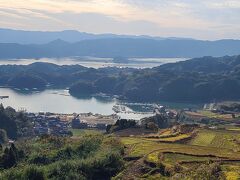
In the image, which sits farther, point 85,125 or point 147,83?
point 147,83

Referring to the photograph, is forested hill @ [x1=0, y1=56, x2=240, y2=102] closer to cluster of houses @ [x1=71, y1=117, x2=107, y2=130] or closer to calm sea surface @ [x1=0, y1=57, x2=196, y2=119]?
calm sea surface @ [x1=0, y1=57, x2=196, y2=119]

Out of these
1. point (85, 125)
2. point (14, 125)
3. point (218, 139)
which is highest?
point (218, 139)

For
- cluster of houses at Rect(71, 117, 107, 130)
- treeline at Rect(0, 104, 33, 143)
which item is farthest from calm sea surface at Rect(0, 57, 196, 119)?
treeline at Rect(0, 104, 33, 143)

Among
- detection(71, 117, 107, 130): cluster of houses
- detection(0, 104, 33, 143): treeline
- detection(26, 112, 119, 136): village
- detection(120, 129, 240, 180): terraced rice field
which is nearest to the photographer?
detection(120, 129, 240, 180): terraced rice field

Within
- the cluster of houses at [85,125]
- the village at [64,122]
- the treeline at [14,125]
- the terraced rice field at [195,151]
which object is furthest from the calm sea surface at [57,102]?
the terraced rice field at [195,151]

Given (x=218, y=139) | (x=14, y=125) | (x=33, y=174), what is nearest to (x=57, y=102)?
(x=14, y=125)

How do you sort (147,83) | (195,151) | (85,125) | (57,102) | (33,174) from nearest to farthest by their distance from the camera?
(33,174) → (195,151) → (85,125) → (57,102) → (147,83)

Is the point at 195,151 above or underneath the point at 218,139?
above

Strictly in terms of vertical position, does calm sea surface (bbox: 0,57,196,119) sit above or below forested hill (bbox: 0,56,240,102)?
below

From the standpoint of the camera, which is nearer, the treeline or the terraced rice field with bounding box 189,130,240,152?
the terraced rice field with bounding box 189,130,240,152

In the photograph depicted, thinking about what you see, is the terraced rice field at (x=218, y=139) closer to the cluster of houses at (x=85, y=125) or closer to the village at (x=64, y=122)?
the village at (x=64, y=122)

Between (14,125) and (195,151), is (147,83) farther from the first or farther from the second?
(195,151)

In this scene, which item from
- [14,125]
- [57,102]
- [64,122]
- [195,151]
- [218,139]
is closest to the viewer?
[195,151]

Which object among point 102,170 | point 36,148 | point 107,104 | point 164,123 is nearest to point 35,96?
point 107,104
